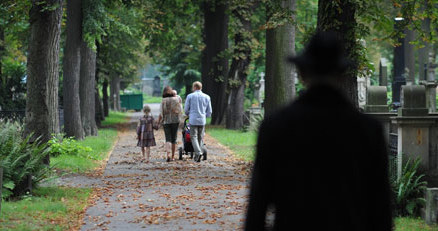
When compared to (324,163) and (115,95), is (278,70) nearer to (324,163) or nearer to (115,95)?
(324,163)

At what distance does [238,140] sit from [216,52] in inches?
409

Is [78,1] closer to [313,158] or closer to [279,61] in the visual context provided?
[279,61]

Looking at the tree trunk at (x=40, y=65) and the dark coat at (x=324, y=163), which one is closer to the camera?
the dark coat at (x=324, y=163)

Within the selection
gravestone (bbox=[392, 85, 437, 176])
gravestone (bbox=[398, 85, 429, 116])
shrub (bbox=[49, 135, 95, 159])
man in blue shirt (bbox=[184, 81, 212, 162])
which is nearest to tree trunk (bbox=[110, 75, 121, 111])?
shrub (bbox=[49, 135, 95, 159])

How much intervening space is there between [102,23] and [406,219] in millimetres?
14394

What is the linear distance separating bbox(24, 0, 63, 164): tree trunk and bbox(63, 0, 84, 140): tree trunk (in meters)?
8.16

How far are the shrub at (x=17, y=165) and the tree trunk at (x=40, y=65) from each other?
2198 millimetres

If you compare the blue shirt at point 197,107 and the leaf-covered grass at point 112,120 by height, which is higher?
the blue shirt at point 197,107

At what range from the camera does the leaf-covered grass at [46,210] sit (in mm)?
8930

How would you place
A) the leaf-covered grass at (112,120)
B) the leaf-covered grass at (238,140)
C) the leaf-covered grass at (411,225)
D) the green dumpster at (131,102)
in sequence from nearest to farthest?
the leaf-covered grass at (411,225), the leaf-covered grass at (238,140), the leaf-covered grass at (112,120), the green dumpster at (131,102)

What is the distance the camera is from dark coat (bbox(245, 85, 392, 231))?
3.59m

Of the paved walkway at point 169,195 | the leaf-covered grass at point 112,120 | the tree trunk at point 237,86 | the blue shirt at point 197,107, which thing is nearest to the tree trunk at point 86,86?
the tree trunk at point 237,86

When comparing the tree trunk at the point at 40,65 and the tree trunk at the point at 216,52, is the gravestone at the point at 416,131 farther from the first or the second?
the tree trunk at the point at 216,52

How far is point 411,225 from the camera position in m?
9.47
